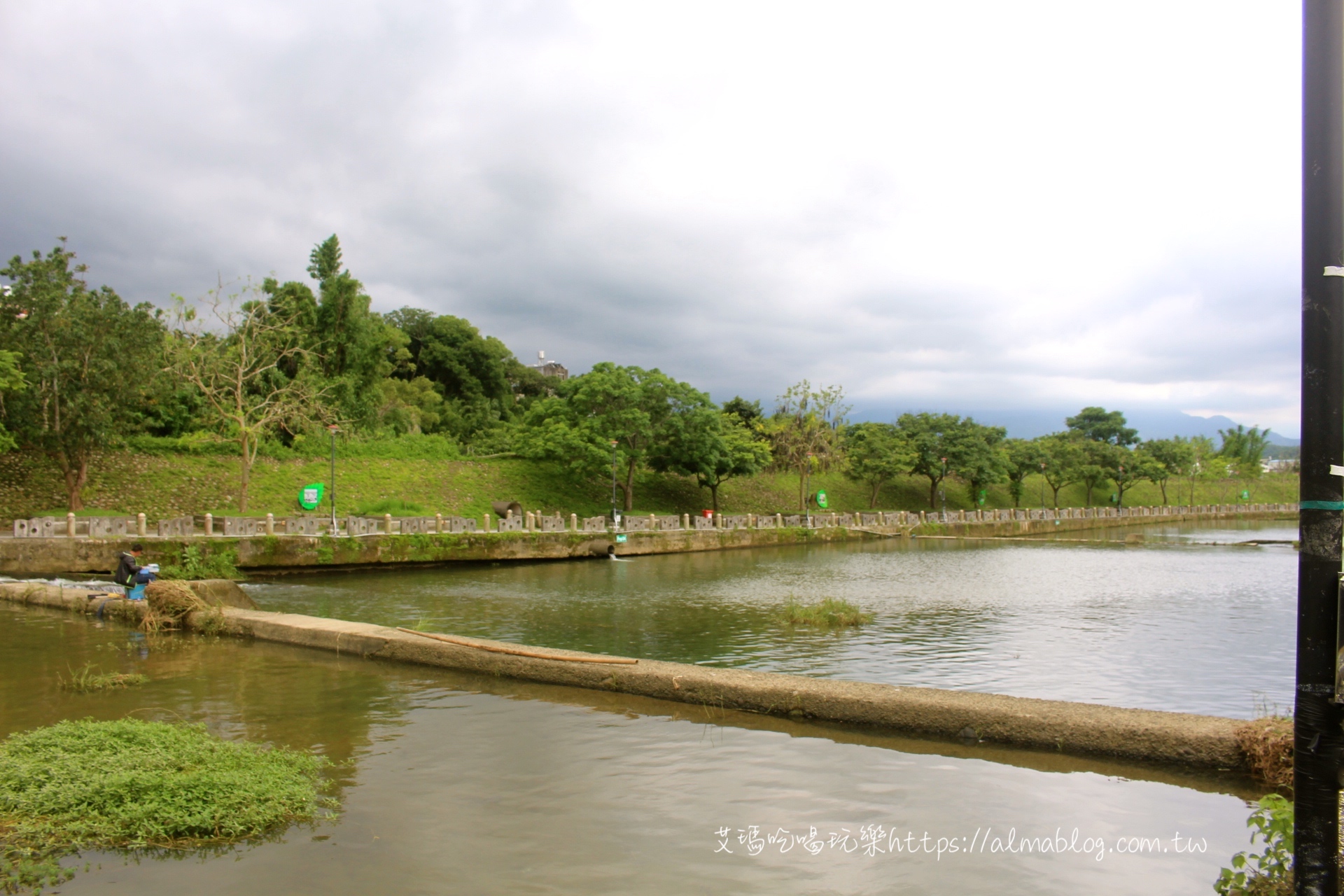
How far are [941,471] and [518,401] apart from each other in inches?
1397

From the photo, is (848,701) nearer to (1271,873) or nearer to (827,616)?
(1271,873)

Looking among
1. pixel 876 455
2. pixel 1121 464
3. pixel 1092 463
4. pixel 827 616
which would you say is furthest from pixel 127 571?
pixel 1121 464

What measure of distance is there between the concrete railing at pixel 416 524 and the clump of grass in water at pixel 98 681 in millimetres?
17884

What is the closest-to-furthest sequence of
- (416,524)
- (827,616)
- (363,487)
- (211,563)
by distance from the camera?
(827,616), (211,563), (416,524), (363,487)

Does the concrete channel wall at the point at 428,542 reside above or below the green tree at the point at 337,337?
below

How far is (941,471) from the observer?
59.3 meters

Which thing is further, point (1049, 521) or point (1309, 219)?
point (1049, 521)

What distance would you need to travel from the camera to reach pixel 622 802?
5070 mm

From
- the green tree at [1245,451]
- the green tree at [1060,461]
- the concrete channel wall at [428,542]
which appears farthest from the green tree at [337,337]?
the green tree at [1245,451]

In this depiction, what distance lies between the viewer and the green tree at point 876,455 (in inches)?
2195

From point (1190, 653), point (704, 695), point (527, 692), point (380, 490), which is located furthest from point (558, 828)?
point (380, 490)

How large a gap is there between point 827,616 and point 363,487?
28990 millimetres

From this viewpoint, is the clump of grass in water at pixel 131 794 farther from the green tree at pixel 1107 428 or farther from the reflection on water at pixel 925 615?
the green tree at pixel 1107 428

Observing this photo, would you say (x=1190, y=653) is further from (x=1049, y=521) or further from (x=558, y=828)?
(x=1049, y=521)
